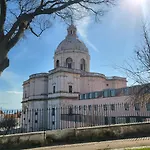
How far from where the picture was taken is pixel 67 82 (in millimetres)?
50406

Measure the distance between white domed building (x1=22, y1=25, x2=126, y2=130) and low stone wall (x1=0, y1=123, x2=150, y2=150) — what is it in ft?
111

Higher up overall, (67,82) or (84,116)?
(67,82)

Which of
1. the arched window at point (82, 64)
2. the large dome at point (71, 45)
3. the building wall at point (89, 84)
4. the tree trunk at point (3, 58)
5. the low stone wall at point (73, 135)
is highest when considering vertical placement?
the large dome at point (71, 45)

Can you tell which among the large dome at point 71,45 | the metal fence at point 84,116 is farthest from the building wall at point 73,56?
the metal fence at point 84,116

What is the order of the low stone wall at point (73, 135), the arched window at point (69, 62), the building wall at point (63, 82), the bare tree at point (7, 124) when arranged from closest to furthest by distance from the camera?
1. the low stone wall at point (73, 135)
2. the bare tree at point (7, 124)
3. the building wall at point (63, 82)
4. the arched window at point (69, 62)

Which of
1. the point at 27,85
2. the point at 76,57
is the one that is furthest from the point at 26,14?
the point at 27,85

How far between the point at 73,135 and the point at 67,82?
133 feet

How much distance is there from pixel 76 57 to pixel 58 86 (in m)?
11.1

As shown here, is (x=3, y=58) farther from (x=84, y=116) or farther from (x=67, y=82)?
(x=67, y=82)

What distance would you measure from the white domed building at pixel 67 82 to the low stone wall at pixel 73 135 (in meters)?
33.9

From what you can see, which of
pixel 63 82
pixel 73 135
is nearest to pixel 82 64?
pixel 63 82

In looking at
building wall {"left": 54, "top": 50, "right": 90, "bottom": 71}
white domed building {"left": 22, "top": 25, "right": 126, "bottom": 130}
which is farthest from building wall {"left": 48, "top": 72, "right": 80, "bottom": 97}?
building wall {"left": 54, "top": 50, "right": 90, "bottom": 71}

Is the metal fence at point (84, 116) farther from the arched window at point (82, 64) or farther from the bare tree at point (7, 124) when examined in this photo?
the arched window at point (82, 64)

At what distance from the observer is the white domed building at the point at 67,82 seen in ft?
162
